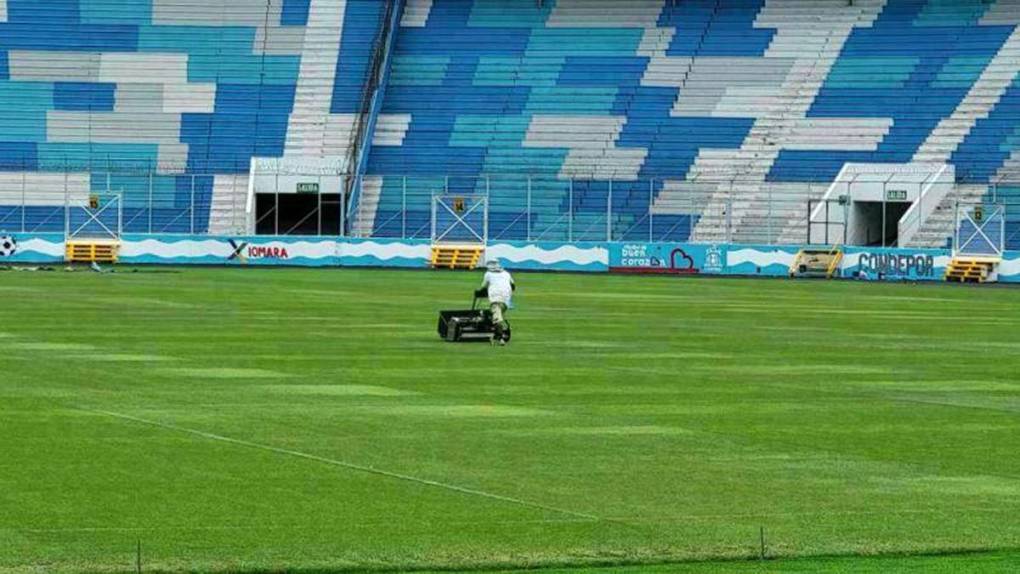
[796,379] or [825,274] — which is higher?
[825,274]

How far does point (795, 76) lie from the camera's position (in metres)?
89.3

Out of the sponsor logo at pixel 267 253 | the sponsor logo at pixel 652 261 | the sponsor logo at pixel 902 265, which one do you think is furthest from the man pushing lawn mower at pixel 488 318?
the sponsor logo at pixel 267 253

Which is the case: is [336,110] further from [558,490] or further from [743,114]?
[558,490]

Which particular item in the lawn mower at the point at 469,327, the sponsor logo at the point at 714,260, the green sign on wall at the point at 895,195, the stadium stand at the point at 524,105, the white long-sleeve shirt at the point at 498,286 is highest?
the stadium stand at the point at 524,105

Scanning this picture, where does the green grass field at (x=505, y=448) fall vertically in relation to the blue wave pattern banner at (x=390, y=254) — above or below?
below

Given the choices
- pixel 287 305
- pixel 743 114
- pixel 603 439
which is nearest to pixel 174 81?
pixel 743 114

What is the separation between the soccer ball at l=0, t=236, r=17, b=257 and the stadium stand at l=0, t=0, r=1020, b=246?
2872 millimetres

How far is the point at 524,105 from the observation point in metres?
90.6

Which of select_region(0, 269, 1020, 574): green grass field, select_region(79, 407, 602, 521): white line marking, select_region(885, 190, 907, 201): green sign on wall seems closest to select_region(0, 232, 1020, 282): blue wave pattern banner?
select_region(885, 190, 907, 201): green sign on wall

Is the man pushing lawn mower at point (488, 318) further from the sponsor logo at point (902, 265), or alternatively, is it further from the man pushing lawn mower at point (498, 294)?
the sponsor logo at point (902, 265)

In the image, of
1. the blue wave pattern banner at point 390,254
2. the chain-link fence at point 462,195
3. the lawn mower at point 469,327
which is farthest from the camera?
the chain-link fence at point 462,195

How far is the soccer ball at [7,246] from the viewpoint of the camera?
84188 millimetres

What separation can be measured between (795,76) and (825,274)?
12.6 meters

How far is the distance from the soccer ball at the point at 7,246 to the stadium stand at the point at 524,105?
287 centimetres
